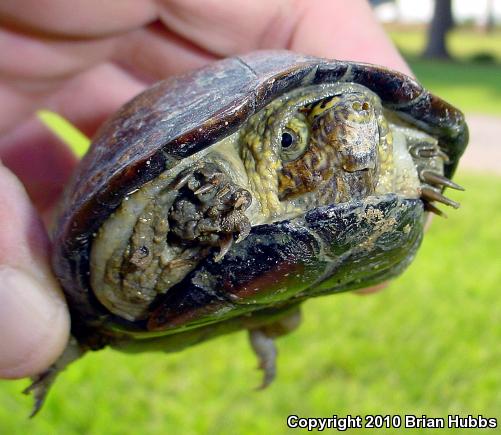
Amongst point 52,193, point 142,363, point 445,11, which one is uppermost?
point 52,193

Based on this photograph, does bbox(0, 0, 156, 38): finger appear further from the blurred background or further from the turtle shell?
the blurred background

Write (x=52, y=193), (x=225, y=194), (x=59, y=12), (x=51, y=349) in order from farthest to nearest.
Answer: (x=52, y=193), (x=59, y=12), (x=51, y=349), (x=225, y=194)

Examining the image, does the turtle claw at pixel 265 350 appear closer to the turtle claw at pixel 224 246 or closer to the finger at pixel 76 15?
the turtle claw at pixel 224 246

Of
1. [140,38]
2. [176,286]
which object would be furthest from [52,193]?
[176,286]

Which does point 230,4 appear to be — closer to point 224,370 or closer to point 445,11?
point 224,370

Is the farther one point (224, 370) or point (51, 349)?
point (224, 370)

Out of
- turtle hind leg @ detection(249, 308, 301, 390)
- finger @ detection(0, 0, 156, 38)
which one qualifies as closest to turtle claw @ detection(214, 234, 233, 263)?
turtle hind leg @ detection(249, 308, 301, 390)

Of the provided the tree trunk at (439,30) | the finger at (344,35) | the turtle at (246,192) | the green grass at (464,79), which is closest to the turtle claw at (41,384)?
the turtle at (246,192)
